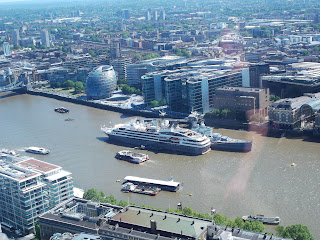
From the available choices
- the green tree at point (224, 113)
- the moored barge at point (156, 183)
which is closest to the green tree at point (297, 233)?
the moored barge at point (156, 183)

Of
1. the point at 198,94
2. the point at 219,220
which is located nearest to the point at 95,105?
the point at 198,94

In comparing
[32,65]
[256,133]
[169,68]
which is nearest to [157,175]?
[256,133]

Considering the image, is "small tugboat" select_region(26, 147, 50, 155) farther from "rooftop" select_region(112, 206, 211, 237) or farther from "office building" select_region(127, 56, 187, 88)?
"office building" select_region(127, 56, 187, 88)

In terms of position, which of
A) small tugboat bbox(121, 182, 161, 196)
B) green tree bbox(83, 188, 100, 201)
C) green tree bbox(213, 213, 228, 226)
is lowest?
small tugboat bbox(121, 182, 161, 196)

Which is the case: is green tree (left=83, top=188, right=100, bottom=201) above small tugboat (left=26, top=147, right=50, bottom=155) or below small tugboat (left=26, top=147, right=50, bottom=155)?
above

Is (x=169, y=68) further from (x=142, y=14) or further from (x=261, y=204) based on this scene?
(x=142, y=14)

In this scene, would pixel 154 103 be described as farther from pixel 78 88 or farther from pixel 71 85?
pixel 71 85

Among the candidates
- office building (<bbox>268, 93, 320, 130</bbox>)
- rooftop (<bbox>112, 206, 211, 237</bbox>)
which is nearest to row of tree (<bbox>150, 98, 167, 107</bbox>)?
office building (<bbox>268, 93, 320, 130</bbox>)
